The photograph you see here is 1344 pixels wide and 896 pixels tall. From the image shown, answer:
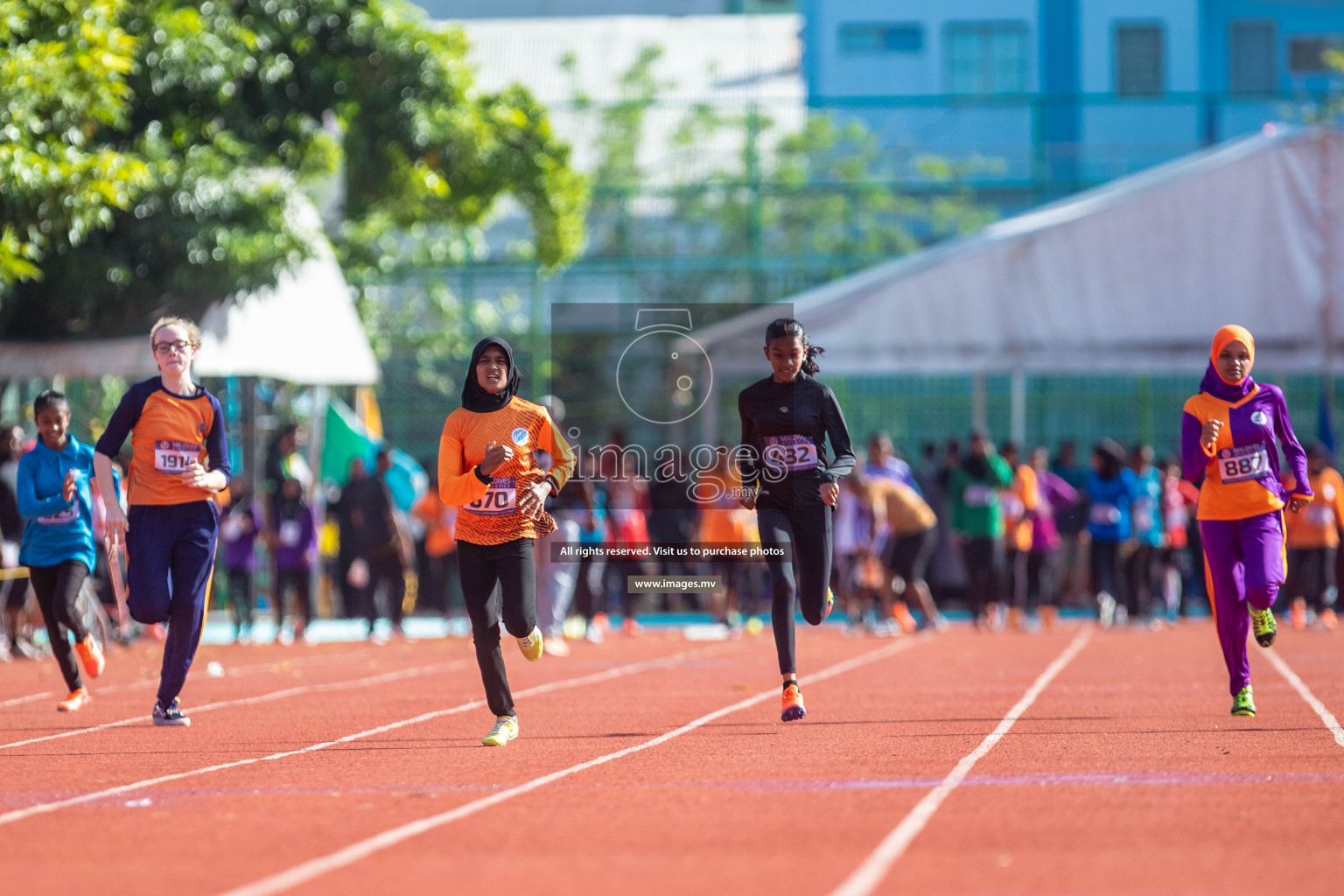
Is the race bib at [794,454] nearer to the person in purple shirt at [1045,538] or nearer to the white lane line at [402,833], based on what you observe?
the white lane line at [402,833]

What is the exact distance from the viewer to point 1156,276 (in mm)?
23844

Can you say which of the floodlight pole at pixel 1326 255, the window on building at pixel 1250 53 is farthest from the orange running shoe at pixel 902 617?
the window on building at pixel 1250 53

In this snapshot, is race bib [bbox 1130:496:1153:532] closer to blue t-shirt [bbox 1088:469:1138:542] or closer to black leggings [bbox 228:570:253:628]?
blue t-shirt [bbox 1088:469:1138:542]

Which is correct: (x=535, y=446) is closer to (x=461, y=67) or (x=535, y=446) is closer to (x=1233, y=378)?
(x=1233, y=378)

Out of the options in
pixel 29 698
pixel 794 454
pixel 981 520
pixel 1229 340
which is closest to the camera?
pixel 794 454

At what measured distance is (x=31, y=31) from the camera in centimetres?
1722

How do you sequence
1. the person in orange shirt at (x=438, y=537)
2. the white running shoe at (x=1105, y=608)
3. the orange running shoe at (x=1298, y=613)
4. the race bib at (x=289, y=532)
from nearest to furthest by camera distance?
the race bib at (x=289, y=532)
the orange running shoe at (x=1298, y=613)
the white running shoe at (x=1105, y=608)
the person in orange shirt at (x=438, y=537)

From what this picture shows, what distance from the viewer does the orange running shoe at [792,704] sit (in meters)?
10.5

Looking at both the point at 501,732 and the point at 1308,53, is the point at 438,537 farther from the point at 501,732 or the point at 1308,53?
the point at 1308,53

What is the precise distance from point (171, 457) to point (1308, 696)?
686 centimetres

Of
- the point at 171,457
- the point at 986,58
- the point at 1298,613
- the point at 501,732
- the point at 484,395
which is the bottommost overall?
the point at 1298,613

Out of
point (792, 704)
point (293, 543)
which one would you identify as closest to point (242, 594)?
point (293, 543)

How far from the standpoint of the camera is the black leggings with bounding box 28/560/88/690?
465 inches

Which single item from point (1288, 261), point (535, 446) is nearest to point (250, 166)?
point (1288, 261)
